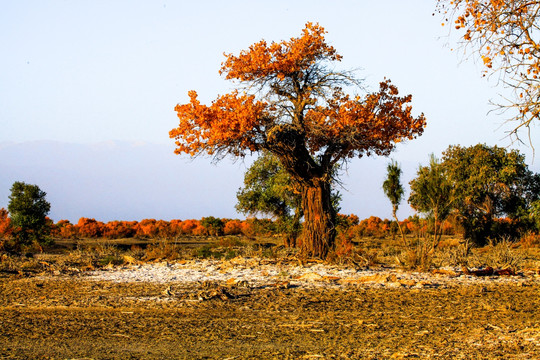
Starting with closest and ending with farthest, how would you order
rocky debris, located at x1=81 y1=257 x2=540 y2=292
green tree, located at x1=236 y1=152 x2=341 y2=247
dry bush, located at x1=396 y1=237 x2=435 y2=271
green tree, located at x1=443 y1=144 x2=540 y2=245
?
rocky debris, located at x1=81 y1=257 x2=540 y2=292 < dry bush, located at x1=396 y1=237 x2=435 y2=271 < green tree, located at x1=236 y1=152 x2=341 y2=247 < green tree, located at x1=443 y1=144 x2=540 y2=245

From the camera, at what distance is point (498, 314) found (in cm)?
836

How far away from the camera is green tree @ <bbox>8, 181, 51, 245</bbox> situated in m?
26.2

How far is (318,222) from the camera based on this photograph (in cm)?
1509

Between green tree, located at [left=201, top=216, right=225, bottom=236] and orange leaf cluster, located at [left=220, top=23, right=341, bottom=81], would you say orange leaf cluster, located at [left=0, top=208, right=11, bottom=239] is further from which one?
green tree, located at [left=201, top=216, right=225, bottom=236]

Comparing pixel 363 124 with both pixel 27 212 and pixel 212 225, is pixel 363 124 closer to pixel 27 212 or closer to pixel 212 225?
pixel 27 212

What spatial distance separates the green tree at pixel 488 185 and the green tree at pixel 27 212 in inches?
815

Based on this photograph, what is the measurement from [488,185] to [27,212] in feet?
78.1

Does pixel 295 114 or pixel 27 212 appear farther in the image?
pixel 27 212

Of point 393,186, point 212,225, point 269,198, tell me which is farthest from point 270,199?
point 212,225

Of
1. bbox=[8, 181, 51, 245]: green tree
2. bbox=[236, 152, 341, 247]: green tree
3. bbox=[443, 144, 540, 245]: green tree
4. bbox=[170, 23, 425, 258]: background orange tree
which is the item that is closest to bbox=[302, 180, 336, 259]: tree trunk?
bbox=[170, 23, 425, 258]: background orange tree

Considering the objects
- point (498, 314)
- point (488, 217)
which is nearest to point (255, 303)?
point (498, 314)

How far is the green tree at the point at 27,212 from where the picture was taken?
2623 centimetres

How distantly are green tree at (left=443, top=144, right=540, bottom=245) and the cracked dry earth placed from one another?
20.7 metres

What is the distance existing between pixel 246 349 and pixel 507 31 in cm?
631
